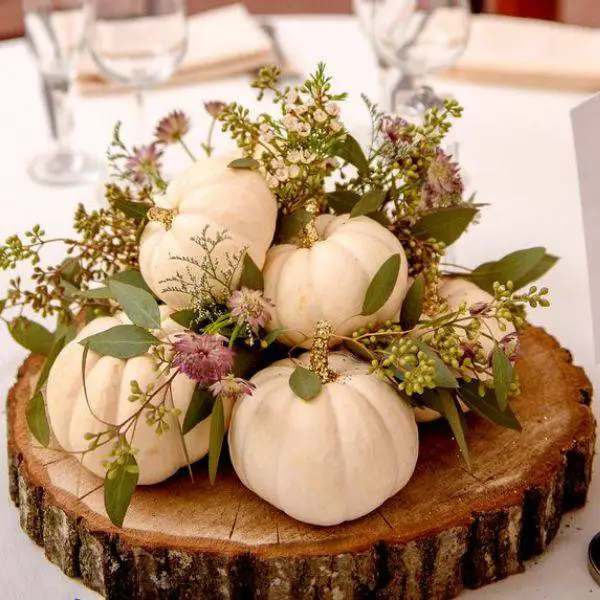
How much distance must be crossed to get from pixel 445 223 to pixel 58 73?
0.80 metres

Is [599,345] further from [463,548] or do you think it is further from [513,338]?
[463,548]

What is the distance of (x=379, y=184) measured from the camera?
2.91 ft

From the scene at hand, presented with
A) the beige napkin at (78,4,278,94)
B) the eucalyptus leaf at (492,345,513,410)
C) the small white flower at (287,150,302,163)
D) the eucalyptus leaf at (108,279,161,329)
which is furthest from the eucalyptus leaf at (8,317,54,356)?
the beige napkin at (78,4,278,94)

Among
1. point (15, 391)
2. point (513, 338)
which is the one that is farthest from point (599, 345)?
point (15, 391)

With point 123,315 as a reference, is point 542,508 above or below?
below

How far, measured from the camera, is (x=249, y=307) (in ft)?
2.44

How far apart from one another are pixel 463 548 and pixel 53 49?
1.00 metres

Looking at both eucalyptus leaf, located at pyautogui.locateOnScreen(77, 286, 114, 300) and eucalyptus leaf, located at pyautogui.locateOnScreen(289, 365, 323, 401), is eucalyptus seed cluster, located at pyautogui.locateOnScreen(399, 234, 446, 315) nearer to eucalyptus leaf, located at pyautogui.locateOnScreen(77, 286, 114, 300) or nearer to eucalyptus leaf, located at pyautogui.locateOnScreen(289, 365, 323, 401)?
eucalyptus leaf, located at pyautogui.locateOnScreen(289, 365, 323, 401)

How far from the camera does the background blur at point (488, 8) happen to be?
238 centimetres

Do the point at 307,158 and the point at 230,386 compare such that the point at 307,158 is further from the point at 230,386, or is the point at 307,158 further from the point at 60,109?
the point at 60,109

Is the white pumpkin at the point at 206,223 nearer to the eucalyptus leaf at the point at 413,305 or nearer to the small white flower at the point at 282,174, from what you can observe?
the small white flower at the point at 282,174

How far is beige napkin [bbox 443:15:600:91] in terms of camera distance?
1648 millimetres

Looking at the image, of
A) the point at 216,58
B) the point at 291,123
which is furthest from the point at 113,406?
the point at 216,58

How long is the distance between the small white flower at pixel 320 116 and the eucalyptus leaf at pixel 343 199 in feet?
0.30
